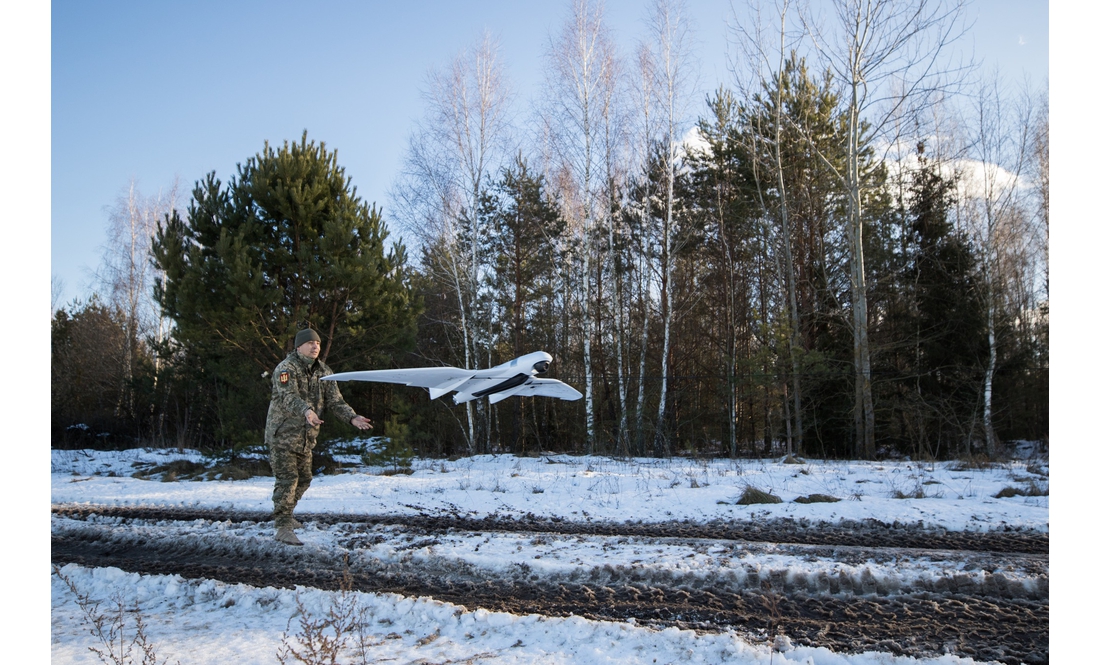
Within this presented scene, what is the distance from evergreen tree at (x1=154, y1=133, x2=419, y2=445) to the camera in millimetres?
11289

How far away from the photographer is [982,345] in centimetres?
1827

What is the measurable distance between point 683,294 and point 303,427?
16519 millimetres

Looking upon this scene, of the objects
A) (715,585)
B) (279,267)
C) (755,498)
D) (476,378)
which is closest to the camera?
(715,585)

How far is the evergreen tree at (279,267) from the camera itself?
11.3 m

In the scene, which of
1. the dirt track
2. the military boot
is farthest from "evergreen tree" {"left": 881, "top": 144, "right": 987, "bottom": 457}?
the military boot

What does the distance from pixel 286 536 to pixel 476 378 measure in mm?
2297

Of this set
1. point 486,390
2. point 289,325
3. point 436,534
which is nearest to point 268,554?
point 436,534

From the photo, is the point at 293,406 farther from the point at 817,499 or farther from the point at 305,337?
the point at 817,499

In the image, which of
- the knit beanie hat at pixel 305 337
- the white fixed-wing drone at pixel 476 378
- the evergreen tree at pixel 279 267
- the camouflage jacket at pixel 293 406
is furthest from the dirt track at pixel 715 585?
the evergreen tree at pixel 279 267

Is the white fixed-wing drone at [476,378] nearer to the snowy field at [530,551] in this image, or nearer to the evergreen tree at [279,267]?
the snowy field at [530,551]

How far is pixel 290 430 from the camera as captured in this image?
6.11 m

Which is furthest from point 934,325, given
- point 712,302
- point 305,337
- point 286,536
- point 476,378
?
point 286,536

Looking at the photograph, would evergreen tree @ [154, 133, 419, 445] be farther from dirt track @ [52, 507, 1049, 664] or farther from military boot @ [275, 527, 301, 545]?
military boot @ [275, 527, 301, 545]
